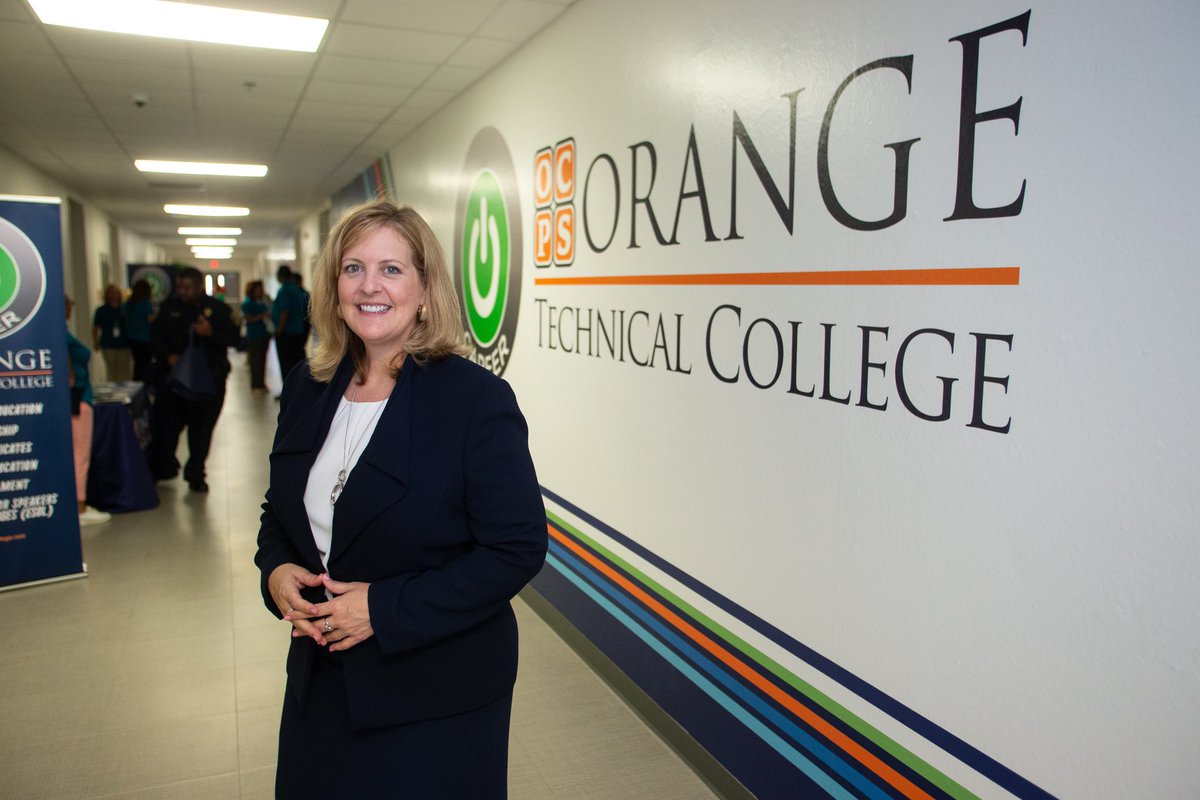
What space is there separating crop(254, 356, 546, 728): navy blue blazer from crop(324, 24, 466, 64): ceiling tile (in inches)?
128

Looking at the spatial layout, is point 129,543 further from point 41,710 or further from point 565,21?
point 565,21

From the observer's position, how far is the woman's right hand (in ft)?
4.54

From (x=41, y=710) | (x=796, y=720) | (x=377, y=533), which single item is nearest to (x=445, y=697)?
(x=377, y=533)

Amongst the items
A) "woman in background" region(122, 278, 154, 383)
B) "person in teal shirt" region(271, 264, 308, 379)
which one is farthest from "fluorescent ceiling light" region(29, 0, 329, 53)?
"person in teal shirt" region(271, 264, 308, 379)

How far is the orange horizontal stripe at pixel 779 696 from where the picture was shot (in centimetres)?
193

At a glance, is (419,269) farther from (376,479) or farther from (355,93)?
(355,93)

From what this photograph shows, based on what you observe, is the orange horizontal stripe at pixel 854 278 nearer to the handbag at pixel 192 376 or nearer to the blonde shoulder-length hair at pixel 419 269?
the blonde shoulder-length hair at pixel 419 269

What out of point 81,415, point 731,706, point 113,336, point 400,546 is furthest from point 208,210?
point 400,546

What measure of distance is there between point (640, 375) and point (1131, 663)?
75.5 inches

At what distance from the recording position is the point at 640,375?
3.11 m

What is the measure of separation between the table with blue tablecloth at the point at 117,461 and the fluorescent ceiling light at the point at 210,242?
14727mm

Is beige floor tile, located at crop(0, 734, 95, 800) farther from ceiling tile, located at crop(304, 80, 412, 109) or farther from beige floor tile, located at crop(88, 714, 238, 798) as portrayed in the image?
ceiling tile, located at crop(304, 80, 412, 109)

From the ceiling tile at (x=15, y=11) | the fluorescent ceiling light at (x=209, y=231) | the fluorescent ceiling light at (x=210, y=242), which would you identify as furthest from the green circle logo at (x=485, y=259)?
the fluorescent ceiling light at (x=210, y=242)

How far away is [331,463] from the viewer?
150 centimetres
